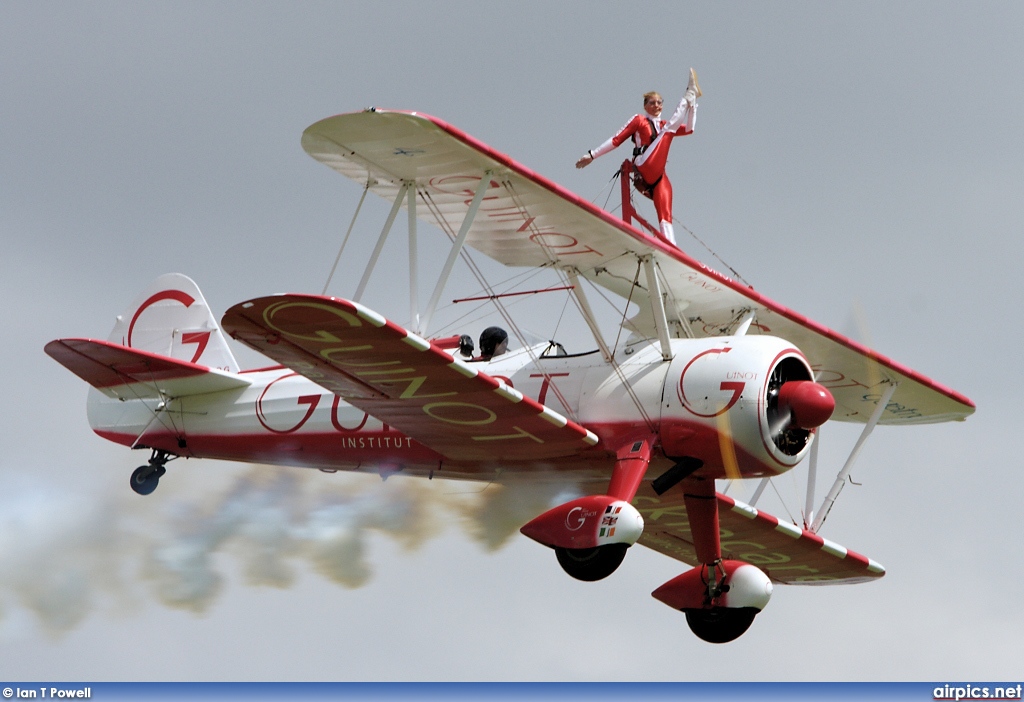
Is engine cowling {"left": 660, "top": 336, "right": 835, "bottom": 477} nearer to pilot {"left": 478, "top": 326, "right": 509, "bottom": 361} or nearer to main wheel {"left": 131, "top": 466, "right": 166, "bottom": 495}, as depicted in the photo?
pilot {"left": 478, "top": 326, "right": 509, "bottom": 361}

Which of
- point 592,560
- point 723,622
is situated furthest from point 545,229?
point 723,622

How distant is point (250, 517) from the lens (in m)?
16.8

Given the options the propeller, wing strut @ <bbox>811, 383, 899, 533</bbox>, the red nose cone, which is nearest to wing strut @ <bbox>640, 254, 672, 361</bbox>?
the propeller

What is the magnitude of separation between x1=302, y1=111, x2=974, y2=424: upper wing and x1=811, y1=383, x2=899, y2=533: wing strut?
17cm

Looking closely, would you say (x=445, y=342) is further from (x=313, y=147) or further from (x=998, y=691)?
(x=998, y=691)

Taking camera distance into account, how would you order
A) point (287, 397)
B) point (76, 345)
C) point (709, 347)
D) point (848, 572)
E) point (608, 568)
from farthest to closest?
1. point (848, 572)
2. point (287, 397)
3. point (76, 345)
4. point (709, 347)
5. point (608, 568)

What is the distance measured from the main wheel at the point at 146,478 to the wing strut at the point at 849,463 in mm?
7070

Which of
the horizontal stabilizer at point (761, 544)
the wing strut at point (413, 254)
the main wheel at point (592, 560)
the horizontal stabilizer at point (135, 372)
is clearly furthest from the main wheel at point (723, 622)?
the horizontal stabilizer at point (135, 372)

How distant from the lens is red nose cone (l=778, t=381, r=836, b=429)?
13.3 meters

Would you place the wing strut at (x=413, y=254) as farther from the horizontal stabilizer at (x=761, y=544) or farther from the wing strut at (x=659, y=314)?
the horizontal stabilizer at (x=761, y=544)

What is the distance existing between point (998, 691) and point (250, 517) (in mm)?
7815

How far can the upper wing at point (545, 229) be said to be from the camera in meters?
13.2

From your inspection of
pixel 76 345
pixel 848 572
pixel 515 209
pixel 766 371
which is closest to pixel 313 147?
pixel 515 209

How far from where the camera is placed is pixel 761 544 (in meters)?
16.8
